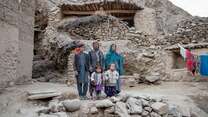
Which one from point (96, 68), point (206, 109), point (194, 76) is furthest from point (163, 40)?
point (96, 68)

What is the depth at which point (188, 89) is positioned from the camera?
436 inches

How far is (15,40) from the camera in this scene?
9.55m

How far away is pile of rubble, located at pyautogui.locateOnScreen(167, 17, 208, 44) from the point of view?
48.9 ft

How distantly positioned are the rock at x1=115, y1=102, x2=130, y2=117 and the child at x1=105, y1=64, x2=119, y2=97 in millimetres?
503

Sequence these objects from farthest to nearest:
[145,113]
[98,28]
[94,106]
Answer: [98,28] < [145,113] < [94,106]

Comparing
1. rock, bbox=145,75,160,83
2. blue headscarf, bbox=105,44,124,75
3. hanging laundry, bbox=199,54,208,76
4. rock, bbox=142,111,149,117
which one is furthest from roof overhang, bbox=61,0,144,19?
rock, bbox=142,111,149,117

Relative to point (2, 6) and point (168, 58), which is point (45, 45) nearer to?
point (168, 58)

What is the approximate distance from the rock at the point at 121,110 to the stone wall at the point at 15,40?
3.26 metres

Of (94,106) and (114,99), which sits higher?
(114,99)

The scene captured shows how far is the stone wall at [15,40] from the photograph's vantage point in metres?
8.81

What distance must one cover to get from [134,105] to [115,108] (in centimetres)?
49

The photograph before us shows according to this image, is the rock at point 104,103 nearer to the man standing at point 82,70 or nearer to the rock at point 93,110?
the rock at point 93,110

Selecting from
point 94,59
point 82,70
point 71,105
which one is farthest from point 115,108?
point 94,59

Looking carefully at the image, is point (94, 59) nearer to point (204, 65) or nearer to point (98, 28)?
point (204, 65)
